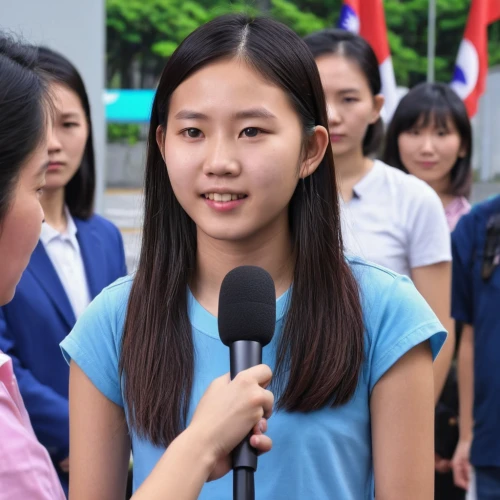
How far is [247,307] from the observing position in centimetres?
172

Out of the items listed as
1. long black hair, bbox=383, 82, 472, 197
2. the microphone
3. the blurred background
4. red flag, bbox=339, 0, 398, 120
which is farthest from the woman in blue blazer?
the blurred background

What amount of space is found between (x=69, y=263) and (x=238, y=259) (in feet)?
4.40

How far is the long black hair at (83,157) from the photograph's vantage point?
3.50 meters

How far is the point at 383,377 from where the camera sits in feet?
6.57

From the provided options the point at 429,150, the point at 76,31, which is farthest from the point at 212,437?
the point at 76,31

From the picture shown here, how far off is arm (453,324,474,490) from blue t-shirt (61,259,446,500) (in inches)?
Result: 62.7

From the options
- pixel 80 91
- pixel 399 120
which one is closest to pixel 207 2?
pixel 399 120

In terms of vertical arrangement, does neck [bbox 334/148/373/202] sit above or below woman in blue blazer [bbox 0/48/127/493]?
above

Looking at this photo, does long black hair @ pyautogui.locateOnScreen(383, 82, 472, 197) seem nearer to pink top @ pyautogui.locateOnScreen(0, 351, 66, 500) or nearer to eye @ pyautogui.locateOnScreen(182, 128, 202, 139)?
eye @ pyautogui.locateOnScreen(182, 128, 202, 139)

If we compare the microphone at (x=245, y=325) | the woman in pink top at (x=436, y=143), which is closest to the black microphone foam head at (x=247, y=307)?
the microphone at (x=245, y=325)

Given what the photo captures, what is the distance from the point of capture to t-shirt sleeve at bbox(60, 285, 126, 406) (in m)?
2.08

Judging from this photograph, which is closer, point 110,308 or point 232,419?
point 232,419

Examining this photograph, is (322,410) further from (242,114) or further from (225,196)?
(242,114)

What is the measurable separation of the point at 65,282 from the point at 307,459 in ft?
5.10
